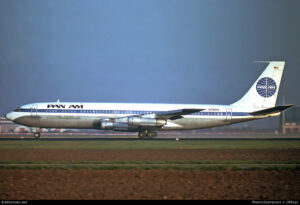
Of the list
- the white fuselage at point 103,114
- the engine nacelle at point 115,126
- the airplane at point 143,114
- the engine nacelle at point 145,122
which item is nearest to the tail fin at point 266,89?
the airplane at point 143,114

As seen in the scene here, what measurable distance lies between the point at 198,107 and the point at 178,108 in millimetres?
2569

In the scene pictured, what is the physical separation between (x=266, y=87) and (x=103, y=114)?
828 inches

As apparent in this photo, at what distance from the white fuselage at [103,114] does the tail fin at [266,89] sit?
1423mm

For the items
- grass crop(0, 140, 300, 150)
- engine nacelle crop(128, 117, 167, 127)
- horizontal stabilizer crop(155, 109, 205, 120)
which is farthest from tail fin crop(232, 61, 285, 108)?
grass crop(0, 140, 300, 150)

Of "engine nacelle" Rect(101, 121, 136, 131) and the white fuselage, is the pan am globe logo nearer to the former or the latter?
the white fuselage

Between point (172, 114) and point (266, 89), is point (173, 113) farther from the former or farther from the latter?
point (266, 89)

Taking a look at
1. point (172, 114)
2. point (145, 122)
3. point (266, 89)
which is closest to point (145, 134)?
point (145, 122)

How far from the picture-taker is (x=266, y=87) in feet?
180

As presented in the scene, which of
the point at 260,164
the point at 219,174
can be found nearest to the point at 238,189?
the point at 219,174

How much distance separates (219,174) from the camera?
774 inches

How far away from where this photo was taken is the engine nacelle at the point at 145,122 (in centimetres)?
5017

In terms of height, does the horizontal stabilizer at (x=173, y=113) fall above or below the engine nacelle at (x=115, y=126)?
above

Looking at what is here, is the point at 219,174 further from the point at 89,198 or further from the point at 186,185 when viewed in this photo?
the point at 89,198

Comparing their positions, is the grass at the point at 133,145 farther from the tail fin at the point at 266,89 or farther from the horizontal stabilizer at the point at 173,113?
the tail fin at the point at 266,89
